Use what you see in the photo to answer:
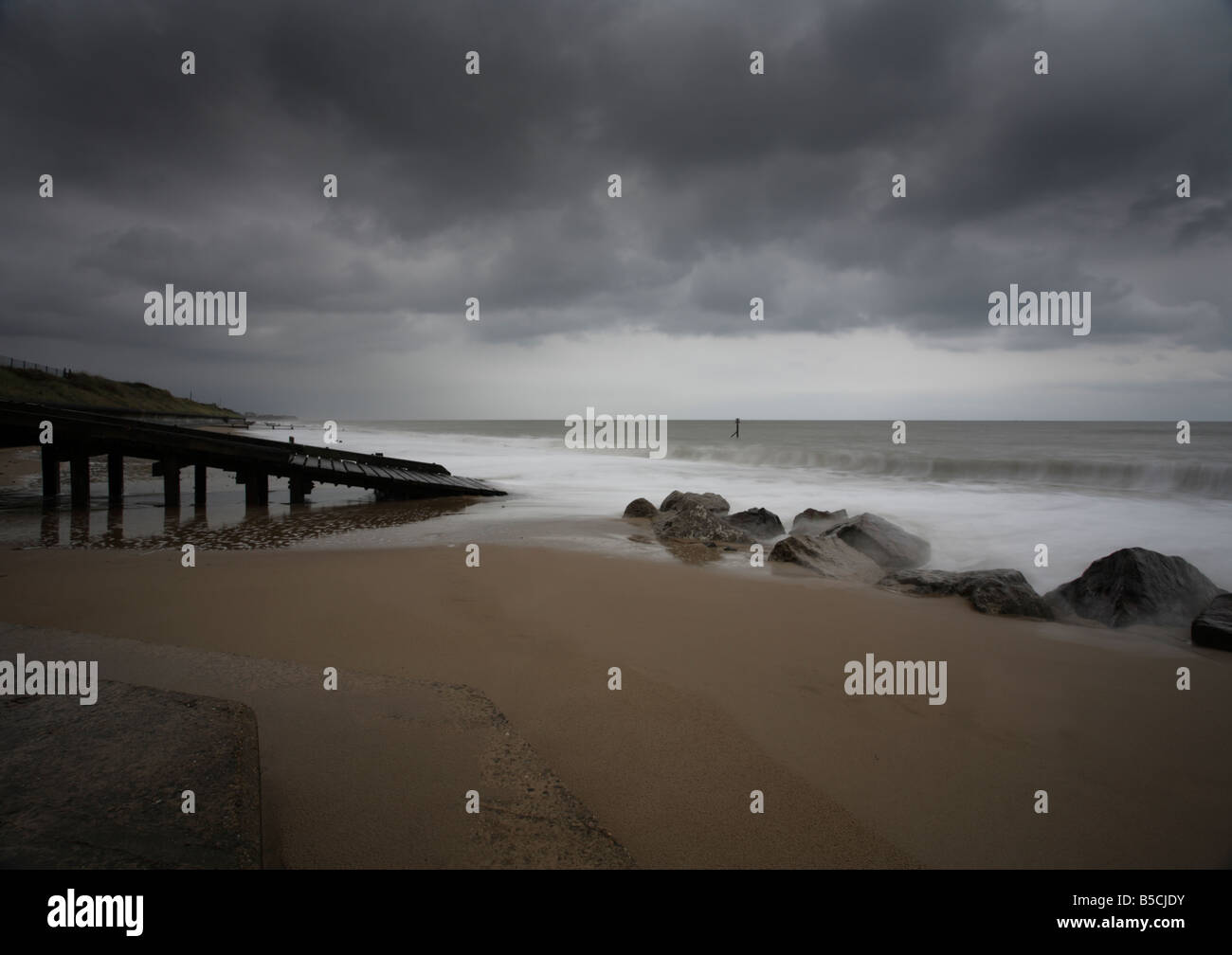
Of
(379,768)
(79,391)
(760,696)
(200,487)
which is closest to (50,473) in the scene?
(200,487)

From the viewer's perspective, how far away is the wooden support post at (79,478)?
1055 cm

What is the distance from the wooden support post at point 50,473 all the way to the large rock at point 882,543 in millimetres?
14751

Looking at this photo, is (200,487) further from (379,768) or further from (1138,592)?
(1138,592)

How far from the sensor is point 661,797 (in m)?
2.44

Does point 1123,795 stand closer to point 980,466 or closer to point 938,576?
point 938,576

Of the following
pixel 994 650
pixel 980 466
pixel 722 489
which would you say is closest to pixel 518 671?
pixel 994 650

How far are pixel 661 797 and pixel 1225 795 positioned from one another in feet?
8.63

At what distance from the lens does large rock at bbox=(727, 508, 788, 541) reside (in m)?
9.69

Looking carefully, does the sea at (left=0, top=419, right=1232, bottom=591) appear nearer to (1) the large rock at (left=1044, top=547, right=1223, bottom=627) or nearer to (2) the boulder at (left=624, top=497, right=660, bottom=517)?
(2) the boulder at (left=624, top=497, right=660, bottom=517)

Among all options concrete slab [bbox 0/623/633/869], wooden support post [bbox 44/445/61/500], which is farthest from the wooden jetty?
concrete slab [bbox 0/623/633/869]

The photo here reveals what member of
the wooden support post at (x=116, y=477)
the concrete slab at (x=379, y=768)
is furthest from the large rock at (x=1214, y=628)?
the wooden support post at (x=116, y=477)

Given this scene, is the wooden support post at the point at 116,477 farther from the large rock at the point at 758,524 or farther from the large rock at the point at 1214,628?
the large rock at the point at 1214,628

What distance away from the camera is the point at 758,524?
9.88m

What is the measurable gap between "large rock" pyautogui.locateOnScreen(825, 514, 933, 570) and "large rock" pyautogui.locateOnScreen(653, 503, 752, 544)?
56.5 inches
